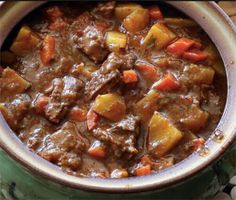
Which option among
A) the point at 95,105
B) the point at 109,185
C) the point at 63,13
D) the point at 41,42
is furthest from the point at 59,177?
the point at 63,13

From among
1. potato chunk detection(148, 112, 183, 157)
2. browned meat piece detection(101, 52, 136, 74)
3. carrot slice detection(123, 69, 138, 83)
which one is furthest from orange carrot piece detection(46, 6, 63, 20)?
potato chunk detection(148, 112, 183, 157)

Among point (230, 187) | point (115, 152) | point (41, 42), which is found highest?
point (41, 42)

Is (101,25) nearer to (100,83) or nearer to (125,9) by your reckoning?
(125,9)

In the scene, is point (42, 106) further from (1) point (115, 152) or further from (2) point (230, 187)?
(2) point (230, 187)

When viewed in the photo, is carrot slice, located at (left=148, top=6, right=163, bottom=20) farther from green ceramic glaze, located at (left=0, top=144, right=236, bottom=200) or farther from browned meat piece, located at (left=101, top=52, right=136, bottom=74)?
green ceramic glaze, located at (left=0, top=144, right=236, bottom=200)

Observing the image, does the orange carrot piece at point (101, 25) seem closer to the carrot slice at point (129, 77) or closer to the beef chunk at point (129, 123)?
the carrot slice at point (129, 77)

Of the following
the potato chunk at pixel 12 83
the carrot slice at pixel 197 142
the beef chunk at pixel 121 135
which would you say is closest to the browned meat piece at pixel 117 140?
the beef chunk at pixel 121 135
